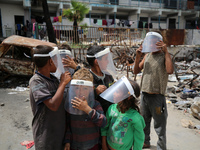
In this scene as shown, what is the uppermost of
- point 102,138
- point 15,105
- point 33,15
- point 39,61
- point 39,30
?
point 33,15

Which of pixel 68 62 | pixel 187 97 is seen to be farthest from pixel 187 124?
pixel 68 62

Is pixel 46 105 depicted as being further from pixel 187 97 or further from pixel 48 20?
pixel 48 20

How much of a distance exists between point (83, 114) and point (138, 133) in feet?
1.79

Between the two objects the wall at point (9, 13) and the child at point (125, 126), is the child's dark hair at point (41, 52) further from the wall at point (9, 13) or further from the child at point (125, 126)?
the wall at point (9, 13)

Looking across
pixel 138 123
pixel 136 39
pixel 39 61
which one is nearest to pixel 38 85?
pixel 39 61

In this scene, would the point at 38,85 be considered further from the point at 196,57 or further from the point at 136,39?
the point at 196,57

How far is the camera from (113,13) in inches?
855

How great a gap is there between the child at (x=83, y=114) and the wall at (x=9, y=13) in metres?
17.8

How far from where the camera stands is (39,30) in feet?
36.3

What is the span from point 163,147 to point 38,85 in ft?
6.38

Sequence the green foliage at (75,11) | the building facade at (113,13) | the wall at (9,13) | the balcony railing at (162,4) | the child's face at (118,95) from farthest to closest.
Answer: the balcony railing at (162,4) < the building facade at (113,13) < the wall at (9,13) < the green foliage at (75,11) < the child's face at (118,95)

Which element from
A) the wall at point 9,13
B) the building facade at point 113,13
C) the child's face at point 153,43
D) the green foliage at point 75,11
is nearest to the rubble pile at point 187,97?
the child's face at point 153,43

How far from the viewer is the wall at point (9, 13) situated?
1631cm

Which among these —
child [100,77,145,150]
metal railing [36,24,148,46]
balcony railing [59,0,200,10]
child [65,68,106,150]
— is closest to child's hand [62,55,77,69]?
child [65,68,106,150]
